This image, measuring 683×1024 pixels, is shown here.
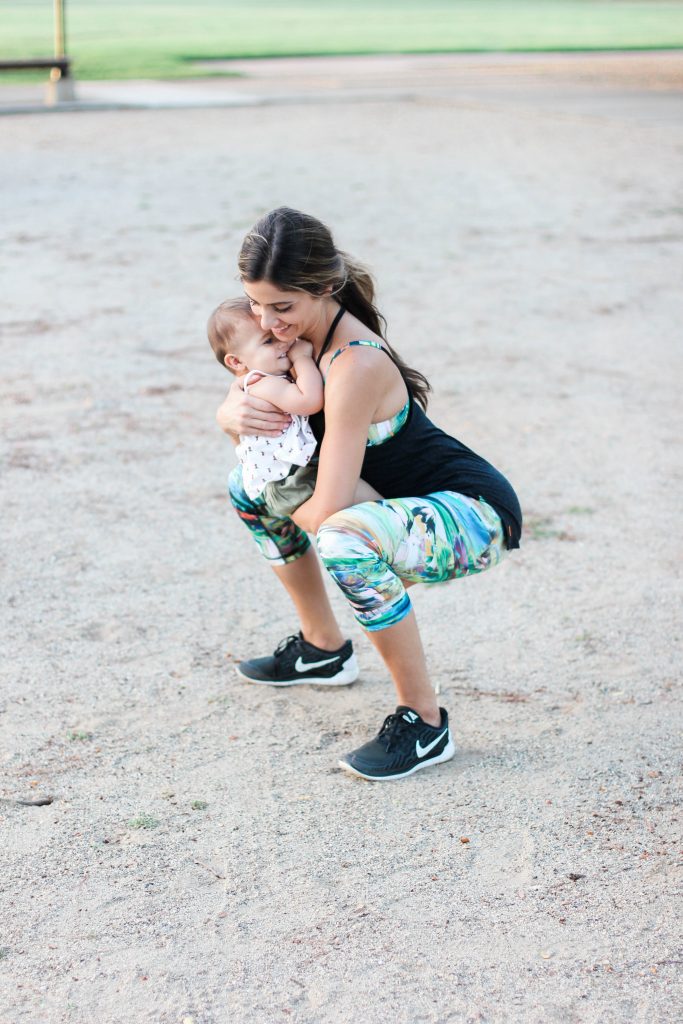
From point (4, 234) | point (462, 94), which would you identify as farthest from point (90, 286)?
point (462, 94)

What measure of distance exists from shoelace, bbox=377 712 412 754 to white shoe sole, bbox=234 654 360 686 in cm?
41

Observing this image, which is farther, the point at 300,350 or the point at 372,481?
the point at 372,481

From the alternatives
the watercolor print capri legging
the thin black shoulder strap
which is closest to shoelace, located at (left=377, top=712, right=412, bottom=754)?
the watercolor print capri legging

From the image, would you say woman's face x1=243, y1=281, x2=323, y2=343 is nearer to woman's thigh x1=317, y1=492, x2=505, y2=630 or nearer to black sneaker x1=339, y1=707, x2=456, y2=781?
woman's thigh x1=317, y1=492, x2=505, y2=630

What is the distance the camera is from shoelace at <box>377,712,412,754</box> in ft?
9.37

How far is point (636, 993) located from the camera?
2.14m

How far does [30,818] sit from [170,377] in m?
3.46

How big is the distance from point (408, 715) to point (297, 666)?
0.49m

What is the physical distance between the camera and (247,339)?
283 centimetres

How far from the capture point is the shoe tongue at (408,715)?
2.88 metres

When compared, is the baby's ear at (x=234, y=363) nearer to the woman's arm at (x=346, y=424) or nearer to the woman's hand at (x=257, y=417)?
the woman's hand at (x=257, y=417)

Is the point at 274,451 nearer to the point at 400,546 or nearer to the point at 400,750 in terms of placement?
the point at 400,546

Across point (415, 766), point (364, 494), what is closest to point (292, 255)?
point (364, 494)

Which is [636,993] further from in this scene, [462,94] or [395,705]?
[462,94]
